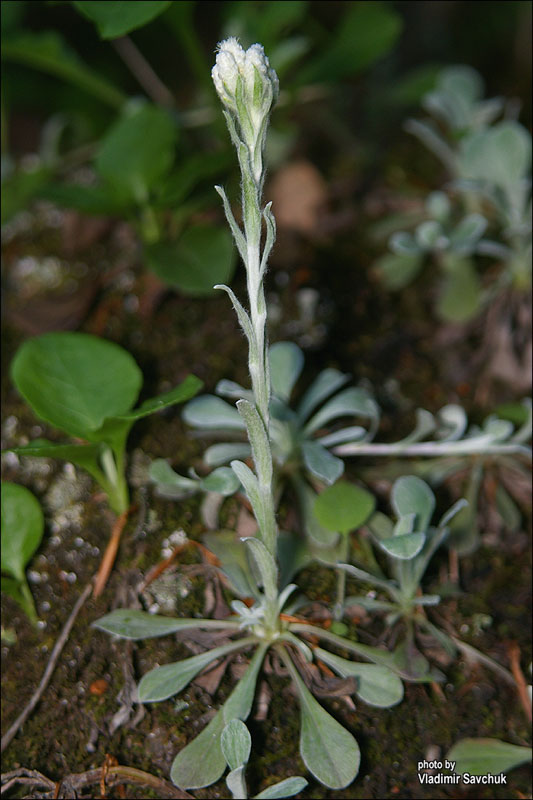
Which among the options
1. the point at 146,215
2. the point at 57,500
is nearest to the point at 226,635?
the point at 57,500

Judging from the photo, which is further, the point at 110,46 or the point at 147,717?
the point at 110,46

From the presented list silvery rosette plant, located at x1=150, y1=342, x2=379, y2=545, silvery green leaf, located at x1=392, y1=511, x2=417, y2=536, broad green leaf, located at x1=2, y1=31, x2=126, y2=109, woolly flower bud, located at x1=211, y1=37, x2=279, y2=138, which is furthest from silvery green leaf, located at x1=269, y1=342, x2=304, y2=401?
broad green leaf, located at x1=2, y1=31, x2=126, y2=109

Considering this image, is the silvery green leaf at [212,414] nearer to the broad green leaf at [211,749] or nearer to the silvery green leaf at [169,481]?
the silvery green leaf at [169,481]

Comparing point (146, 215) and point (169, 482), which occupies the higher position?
point (146, 215)

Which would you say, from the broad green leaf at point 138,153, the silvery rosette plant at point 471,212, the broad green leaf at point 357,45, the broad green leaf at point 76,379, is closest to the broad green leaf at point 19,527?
the broad green leaf at point 76,379

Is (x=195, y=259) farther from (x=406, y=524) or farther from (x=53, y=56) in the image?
(x=406, y=524)

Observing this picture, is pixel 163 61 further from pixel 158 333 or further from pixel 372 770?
pixel 372 770

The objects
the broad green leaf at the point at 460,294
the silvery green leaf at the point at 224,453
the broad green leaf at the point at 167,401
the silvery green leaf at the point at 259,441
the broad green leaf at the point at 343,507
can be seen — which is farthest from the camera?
the broad green leaf at the point at 460,294
